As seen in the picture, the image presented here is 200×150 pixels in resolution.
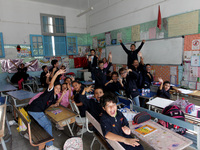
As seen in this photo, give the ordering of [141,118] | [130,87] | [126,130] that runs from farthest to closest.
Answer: [130,87], [141,118], [126,130]

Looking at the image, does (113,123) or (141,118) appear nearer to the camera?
(113,123)

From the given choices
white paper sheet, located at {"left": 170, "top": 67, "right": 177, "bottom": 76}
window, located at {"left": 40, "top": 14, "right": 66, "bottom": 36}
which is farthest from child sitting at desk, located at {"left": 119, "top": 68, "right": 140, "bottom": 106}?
window, located at {"left": 40, "top": 14, "right": 66, "bottom": 36}

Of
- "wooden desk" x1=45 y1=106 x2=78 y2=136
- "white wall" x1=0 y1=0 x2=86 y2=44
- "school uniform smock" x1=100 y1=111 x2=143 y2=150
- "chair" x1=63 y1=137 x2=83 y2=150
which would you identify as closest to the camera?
"school uniform smock" x1=100 y1=111 x2=143 y2=150

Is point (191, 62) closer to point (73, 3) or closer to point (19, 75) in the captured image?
point (73, 3)

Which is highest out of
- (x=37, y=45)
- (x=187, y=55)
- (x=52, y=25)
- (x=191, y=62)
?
(x=52, y=25)

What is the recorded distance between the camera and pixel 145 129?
5.52 ft

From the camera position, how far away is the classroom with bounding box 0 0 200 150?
5.94ft

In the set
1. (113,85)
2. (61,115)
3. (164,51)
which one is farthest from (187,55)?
(61,115)

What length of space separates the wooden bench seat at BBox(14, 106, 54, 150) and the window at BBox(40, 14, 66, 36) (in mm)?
6025

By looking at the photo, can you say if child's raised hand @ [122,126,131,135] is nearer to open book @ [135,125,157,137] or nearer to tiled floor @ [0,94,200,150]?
open book @ [135,125,157,137]

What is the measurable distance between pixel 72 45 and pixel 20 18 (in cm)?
276

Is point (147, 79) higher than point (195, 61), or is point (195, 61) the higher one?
point (195, 61)

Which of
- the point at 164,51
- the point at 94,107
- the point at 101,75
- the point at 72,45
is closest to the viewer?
the point at 94,107

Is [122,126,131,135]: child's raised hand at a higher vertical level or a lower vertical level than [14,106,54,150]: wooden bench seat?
higher
